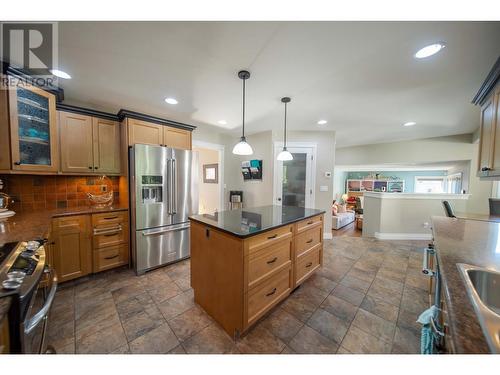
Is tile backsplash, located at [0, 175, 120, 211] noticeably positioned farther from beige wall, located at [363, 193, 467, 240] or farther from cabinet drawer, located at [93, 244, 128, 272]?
beige wall, located at [363, 193, 467, 240]

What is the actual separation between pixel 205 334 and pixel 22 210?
8.46 feet

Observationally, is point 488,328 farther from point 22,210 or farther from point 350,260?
point 22,210

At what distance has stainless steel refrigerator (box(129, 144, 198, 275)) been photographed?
2.29m

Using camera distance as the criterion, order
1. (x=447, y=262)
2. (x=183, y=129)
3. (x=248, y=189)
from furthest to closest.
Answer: (x=248, y=189), (x=183, y=129), (x=447, y=262)

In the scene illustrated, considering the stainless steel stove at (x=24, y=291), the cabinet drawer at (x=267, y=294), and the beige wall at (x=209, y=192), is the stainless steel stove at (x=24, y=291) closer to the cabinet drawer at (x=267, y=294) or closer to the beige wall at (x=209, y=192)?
the cabinet drawer at (x=267, y=294)

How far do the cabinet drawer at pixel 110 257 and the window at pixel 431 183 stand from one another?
11.3 m

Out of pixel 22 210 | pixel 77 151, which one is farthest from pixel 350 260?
pixel 22 210

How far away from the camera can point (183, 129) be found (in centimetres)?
286

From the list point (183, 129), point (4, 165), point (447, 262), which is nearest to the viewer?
point (447, 262)

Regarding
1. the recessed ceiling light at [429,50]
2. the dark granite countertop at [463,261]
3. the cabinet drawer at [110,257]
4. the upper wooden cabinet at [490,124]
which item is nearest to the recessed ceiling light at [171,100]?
the cabinet drawer at [110,257]

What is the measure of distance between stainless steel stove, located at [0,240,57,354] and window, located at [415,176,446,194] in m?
11.6

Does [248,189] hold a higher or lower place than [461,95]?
lower

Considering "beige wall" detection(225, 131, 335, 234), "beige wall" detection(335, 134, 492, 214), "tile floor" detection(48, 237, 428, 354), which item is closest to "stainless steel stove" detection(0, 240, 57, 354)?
"tile floor" detection(48, 237, 428, 354)

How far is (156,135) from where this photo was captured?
8.48 feet
